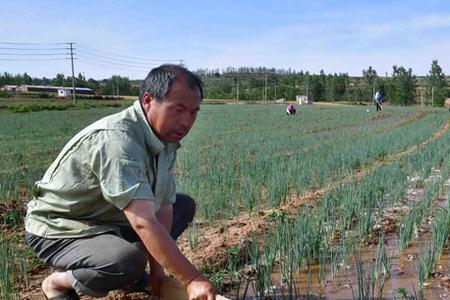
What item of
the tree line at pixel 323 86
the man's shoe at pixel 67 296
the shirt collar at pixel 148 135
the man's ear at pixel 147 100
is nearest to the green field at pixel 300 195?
the man's shoe at pixel 67 296

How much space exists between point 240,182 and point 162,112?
3.27m

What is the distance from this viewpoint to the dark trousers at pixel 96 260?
2004mm

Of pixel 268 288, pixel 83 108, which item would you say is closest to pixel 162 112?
pixel 268 288

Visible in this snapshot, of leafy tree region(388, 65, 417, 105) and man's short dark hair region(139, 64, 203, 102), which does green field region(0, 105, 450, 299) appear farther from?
leafy tree region(388, 65, 417, 105)

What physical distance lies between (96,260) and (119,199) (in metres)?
0.40

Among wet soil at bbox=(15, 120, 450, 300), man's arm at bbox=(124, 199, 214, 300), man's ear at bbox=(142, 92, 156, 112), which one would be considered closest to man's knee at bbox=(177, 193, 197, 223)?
wet soil at bbox=(15, 120, 450, 300)

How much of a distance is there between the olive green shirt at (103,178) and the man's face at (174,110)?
0.04m

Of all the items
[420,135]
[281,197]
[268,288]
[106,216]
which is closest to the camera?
[106,216]

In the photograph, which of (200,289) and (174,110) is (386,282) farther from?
(174,110)

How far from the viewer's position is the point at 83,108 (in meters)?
30.7

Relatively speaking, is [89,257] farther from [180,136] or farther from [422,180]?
Answer: [422,180]

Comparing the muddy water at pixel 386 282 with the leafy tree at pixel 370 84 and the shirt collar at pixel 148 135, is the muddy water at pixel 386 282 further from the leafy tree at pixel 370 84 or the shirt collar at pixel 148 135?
the leafy tree at pixel 370 84

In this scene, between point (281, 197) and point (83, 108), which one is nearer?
point (281, 197)

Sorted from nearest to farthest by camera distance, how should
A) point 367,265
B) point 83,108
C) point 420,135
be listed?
point 367,265 → point 420,135 → point 83,108
